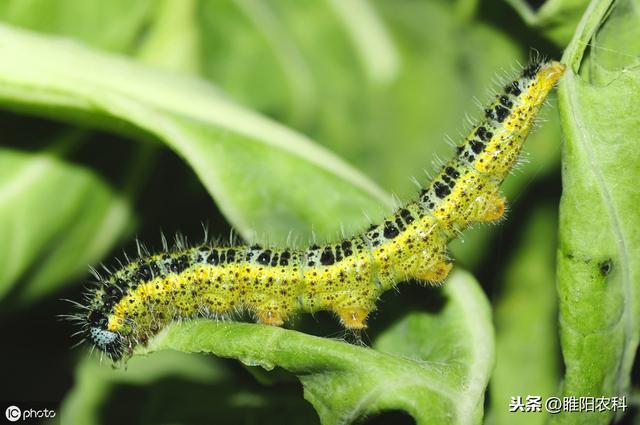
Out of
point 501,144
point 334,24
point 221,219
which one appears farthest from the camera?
point 334,24

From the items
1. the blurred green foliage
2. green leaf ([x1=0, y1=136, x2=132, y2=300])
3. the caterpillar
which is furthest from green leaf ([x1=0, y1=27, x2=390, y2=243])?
green leaf ([x1=0, y1=136, x2=132, y2=300])

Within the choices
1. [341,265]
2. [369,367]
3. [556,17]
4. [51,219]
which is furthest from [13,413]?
[556,17]

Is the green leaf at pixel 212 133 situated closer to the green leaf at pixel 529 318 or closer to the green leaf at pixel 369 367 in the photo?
the green leaf at pixel 369 367

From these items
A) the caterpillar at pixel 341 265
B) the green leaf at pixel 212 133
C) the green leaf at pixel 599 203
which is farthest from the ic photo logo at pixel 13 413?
the green leaf at pixel 599 203

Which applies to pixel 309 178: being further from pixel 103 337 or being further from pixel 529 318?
pixel 529 318

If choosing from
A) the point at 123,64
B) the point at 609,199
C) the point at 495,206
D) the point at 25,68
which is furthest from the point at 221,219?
the point at 609,199

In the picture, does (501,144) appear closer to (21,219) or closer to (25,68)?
(25,68)

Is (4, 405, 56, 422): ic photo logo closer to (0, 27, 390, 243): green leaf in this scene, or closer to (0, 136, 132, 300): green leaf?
(0, 136, 132, 300): green leaf
